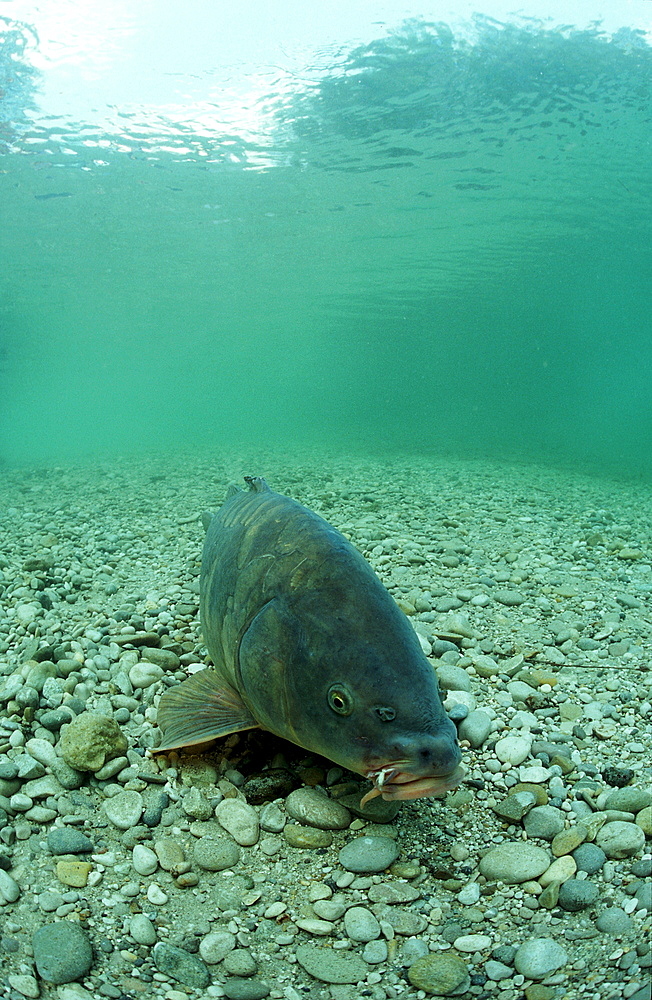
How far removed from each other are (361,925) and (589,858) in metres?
1.01

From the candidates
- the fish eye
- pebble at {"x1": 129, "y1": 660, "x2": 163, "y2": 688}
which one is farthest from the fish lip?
pebble at {"x1": 129, "y1": 660, "x2": 163, "y2": 688}

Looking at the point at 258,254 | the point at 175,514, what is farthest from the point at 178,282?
the point at 175,514

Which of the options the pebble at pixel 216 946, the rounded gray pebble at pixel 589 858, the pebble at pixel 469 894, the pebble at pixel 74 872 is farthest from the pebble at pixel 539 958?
the pebble at pixel 74 872

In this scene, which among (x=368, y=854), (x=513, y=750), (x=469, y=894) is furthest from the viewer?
(x=513, y=750)

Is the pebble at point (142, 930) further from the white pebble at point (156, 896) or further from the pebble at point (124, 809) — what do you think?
the pebble at point (124, 809)

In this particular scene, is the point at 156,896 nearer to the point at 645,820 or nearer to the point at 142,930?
the point at 142,930

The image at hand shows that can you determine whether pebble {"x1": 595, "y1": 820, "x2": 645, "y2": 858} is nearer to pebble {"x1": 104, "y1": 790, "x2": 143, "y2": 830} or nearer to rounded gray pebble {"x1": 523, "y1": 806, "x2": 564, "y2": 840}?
rounded gray pebble {"x1": 523, "y1": 806, "x2": 564, "y2": 840}

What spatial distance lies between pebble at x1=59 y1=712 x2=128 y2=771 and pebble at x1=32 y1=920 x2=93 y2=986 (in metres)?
0.98

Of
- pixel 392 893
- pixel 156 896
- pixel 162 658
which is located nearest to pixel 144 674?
pixel 162 658

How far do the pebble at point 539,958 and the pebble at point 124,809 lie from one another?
1.88 m

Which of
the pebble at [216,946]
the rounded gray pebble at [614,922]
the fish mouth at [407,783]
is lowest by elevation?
the pebble at [216,946]

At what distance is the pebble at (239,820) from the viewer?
116 inches

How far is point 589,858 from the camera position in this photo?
8.42ft

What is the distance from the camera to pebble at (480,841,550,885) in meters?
2.56
